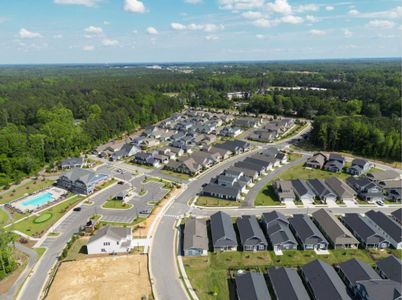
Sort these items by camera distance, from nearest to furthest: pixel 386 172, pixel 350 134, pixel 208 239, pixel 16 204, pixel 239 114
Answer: pixel 208 239 → pixel 16 204 → pixel 386 172 → pixel 350 134 → pixel 239 114

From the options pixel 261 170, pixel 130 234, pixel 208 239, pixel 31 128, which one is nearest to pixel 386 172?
pixel 261 170

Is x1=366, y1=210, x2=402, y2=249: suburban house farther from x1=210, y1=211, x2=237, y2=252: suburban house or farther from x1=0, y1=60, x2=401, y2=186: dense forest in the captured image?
x1=0, y1=60, x2=401, y2=186: dense forest

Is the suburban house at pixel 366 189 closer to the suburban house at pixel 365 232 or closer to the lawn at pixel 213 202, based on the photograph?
the suburban house at pixel 365 232

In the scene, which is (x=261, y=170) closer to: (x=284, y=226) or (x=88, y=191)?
(x=284, y=226)

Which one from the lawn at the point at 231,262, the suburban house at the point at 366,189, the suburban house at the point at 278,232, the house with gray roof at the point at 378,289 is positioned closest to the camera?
the house with gray roof at the point at 378,289

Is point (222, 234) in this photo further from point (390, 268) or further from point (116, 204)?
point (116, 204)

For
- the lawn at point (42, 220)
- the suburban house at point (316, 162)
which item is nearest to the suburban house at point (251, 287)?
the lawn at point (42, 220)

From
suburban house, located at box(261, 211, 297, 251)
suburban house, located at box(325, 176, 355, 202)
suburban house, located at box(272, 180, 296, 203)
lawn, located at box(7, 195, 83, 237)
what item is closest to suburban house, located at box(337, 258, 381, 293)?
suburban house, located at box(261, 211, 297, 251)
